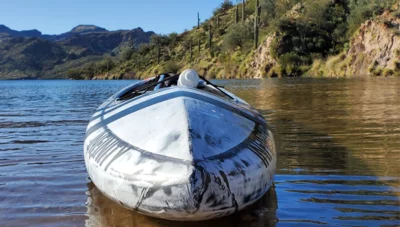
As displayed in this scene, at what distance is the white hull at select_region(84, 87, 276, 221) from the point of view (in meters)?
2.13

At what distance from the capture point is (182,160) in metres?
2.19

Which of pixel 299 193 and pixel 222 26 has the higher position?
pixel 222 26

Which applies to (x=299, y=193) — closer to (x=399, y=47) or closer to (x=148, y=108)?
(x=148, y=108)

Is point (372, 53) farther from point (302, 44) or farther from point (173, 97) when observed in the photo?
point (173, 97)

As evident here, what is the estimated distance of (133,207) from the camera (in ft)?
7.80

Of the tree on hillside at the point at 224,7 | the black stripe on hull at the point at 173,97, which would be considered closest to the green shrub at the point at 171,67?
the tree on hillside at the point at 224,7

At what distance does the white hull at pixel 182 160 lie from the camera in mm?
2127

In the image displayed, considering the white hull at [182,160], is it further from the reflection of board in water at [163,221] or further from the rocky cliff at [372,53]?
the rocky cliff at [372,53]

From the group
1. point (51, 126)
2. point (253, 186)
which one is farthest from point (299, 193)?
point (51, 126)

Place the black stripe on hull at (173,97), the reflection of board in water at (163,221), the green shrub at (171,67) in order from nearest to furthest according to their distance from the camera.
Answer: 1. the reflection of board in water at (163,221)
2. the black stripe on hull at (173,97)
3. the green shrub at (171,67)

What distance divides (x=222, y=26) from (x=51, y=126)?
220 feet

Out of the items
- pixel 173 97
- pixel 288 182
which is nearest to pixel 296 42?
pixel 288 182

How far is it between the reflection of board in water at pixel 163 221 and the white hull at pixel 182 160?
200mm

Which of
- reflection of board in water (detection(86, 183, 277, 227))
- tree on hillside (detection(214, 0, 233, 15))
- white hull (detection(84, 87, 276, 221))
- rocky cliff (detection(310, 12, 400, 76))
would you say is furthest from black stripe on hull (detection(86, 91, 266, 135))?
tree on hillside (detection(214, 0, 233, 15))
